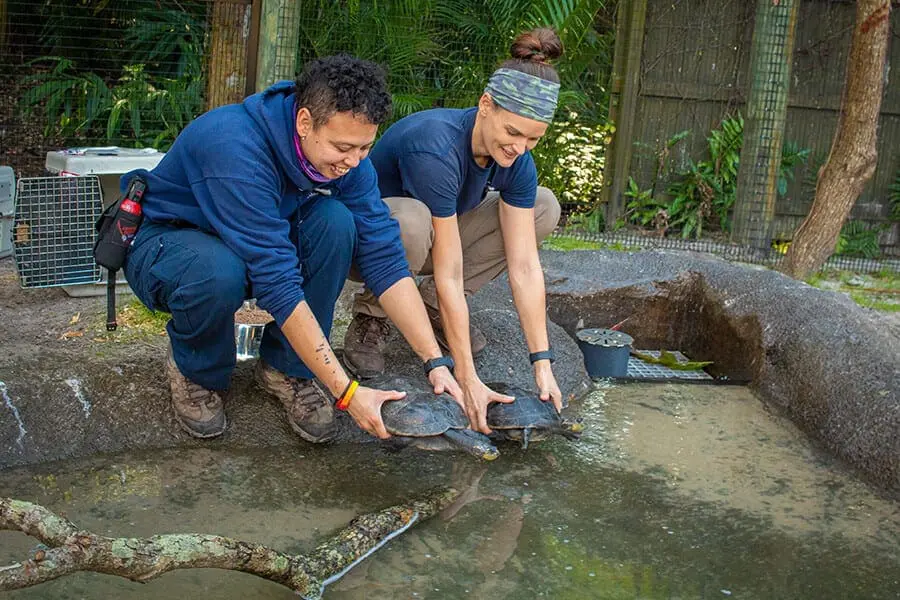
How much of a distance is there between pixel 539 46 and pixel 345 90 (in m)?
0.89

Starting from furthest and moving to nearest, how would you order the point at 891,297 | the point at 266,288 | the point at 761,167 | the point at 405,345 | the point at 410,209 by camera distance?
1. the point at 761,167
2. the point at 891,297
3. the point at 405,345
4. the point at 410,209
5. the point at 266,288

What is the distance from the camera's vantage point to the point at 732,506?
3.29 meters

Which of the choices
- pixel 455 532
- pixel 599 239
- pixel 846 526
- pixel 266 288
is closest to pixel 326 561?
pixel 455 532

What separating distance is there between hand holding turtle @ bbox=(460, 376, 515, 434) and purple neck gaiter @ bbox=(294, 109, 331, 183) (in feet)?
2.62

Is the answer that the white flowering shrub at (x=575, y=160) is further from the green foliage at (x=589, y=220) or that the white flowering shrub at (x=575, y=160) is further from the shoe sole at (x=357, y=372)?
the shoe sole at (x=357, y=372)

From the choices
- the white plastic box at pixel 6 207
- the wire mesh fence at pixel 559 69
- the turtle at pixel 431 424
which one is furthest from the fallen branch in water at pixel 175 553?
the wire mesh fence at pixel 559 69

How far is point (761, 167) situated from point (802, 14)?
1679 millimetres

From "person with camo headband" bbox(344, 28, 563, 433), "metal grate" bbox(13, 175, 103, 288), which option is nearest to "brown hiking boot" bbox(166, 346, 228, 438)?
"person with camo headband" bbox(344, 28, 563, 433)

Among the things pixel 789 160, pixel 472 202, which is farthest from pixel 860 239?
pixel 472 202

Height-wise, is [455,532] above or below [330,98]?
below

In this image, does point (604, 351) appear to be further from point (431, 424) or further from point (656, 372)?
point (431, 424)

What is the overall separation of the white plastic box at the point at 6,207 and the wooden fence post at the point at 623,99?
12.8ft

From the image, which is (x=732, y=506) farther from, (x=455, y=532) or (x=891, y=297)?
(x=891, y=297)

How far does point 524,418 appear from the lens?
3279 millimetres
